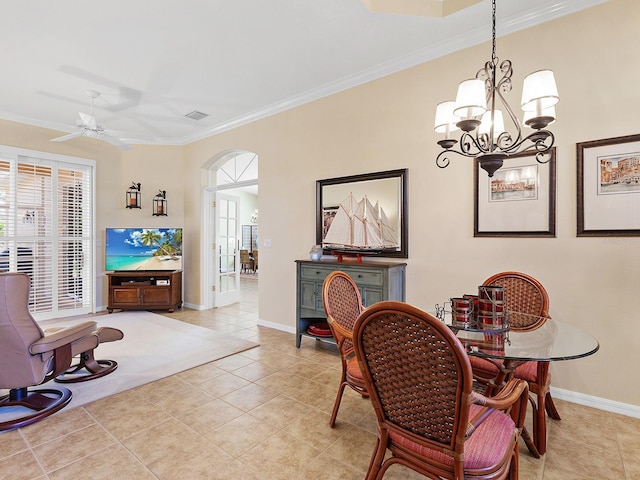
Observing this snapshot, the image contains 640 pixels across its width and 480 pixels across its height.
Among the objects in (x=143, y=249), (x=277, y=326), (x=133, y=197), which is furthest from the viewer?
(x=133, y=197)

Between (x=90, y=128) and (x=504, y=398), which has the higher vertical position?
(x=90, y=128)

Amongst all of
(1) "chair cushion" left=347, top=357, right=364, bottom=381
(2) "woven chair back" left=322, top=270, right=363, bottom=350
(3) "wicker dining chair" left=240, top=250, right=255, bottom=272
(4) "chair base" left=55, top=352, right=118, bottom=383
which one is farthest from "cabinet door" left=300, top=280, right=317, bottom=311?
(3) "wicker dining chair" left=240, top=250, right=255, bottom=272

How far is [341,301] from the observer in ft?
8.04

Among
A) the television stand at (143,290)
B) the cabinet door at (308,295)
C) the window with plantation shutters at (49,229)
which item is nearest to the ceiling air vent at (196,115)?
the window with plantation shutters at (49,229)

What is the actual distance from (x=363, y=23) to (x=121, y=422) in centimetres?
A: 366

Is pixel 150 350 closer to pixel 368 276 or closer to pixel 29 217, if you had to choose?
pixel 368 276

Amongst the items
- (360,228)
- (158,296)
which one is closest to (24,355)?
(360,228)

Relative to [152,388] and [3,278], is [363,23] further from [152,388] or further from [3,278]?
[152,388]

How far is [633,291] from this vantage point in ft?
8.16

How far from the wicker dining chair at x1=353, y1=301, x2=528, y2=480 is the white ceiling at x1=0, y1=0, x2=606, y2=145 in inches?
104

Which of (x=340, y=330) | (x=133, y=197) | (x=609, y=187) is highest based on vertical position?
(x=133, y=197)

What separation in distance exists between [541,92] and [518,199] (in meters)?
1.26

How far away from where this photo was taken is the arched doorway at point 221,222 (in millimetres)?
5949

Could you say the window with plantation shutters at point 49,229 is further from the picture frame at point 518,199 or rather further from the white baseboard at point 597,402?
the white baseboard at point 597,402
